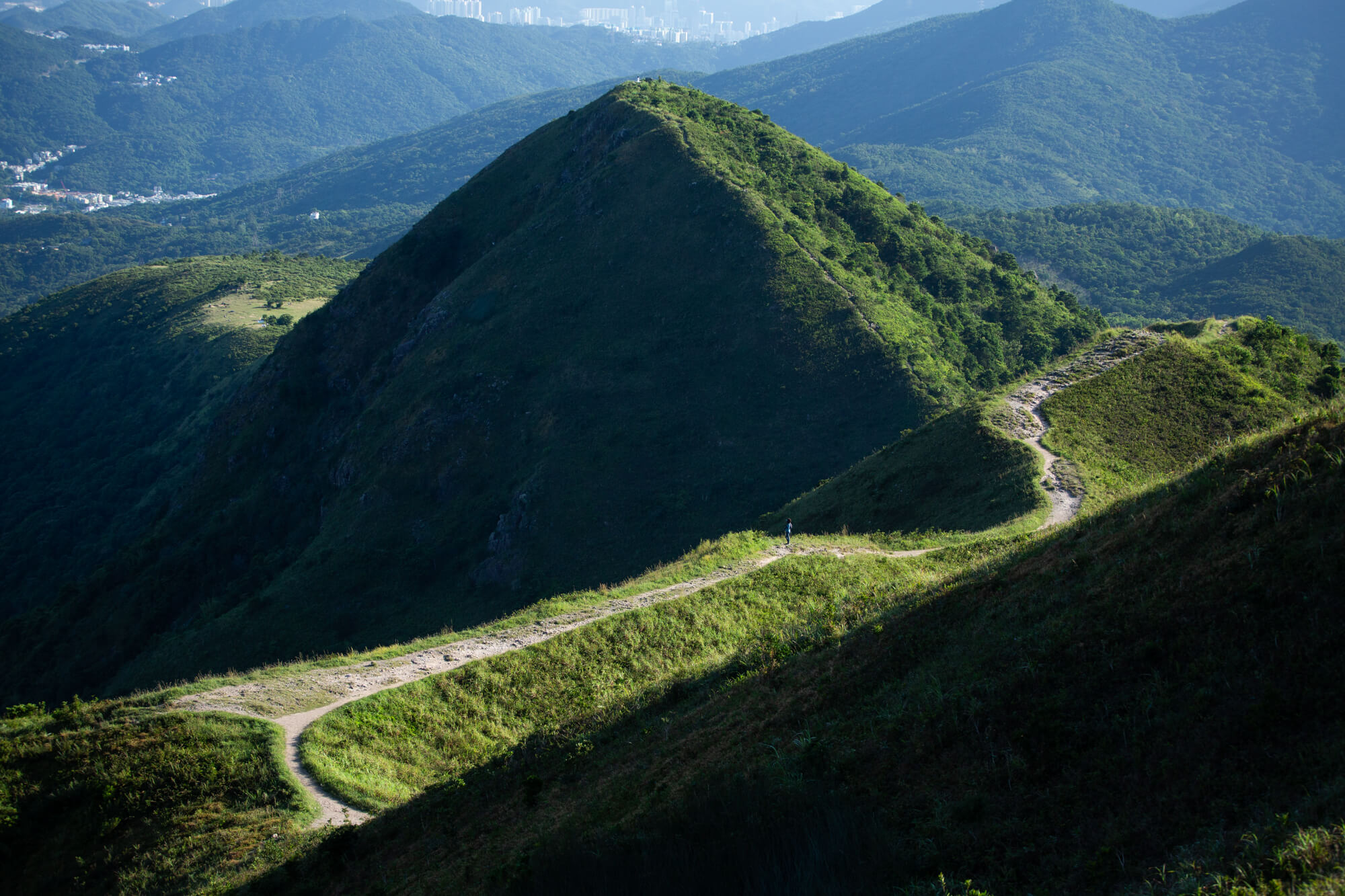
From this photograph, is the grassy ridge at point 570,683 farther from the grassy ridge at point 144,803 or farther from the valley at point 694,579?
the grassy ridge at point 144,803

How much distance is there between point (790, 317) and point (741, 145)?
24.9m

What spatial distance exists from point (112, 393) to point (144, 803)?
11904 centimetres

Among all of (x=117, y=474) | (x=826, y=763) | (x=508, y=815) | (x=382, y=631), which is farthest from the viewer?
(x=117, y=474)

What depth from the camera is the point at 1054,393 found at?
112ft

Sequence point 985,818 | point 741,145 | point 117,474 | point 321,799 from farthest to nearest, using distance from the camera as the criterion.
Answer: point 117,474 → point 741,145 → point 321,799 → point 985,818

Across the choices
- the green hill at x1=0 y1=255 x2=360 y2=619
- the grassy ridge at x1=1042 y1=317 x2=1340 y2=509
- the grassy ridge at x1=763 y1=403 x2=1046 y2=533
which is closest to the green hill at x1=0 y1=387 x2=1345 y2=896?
the grassy ridge at x1=763 y1=403 x2=1046 y2=533

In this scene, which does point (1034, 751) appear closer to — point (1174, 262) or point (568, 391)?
point (568, 391)

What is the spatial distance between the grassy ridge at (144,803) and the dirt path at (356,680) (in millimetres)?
482

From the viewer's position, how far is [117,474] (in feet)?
291

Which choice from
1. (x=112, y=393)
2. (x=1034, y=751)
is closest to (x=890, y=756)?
(x=1034, y=751)

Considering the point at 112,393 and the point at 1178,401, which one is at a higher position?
the point at 112,393

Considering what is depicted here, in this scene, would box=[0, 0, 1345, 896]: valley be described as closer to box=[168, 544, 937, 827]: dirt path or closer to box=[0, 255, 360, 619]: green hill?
box=[168, 544, 937, 827]: dirt path

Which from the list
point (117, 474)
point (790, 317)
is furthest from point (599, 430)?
point (117, 474)

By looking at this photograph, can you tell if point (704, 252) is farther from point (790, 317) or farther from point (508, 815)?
point (508, 815)
